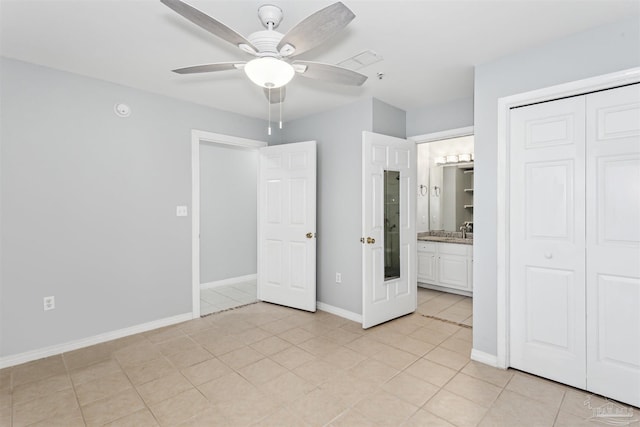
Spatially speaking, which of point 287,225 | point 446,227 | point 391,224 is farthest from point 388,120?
point 446,227

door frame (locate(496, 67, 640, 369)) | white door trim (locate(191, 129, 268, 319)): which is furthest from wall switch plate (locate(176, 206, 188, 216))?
door frame (locate(496, 67, 640, 369))

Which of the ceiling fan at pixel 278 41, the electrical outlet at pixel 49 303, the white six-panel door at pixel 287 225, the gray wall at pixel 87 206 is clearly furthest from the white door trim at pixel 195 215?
the ceiling fan at pixel 278 41

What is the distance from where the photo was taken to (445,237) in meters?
5.24

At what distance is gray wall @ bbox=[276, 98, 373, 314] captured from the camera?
3.68 metres

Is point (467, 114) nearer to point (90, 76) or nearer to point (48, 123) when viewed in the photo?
point (90, 76)

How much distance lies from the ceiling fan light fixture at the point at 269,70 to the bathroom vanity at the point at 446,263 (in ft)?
12.3

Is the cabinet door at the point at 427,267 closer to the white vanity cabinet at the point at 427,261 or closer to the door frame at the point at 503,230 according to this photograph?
the white vanity cabinet at the point at 427,261

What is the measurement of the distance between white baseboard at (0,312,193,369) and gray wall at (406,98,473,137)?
3.51 metres

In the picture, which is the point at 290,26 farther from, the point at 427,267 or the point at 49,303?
Answer: the point at 427,267

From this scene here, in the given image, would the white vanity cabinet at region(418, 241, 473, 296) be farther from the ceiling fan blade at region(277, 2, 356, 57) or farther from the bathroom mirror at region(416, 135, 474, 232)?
the ceiling fan blade at region(277, 2, 356, 57)

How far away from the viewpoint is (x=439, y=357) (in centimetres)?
278

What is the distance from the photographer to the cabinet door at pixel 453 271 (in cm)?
460

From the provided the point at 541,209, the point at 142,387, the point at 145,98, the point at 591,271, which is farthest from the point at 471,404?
the point at 145,98

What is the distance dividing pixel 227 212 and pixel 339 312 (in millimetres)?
2648
